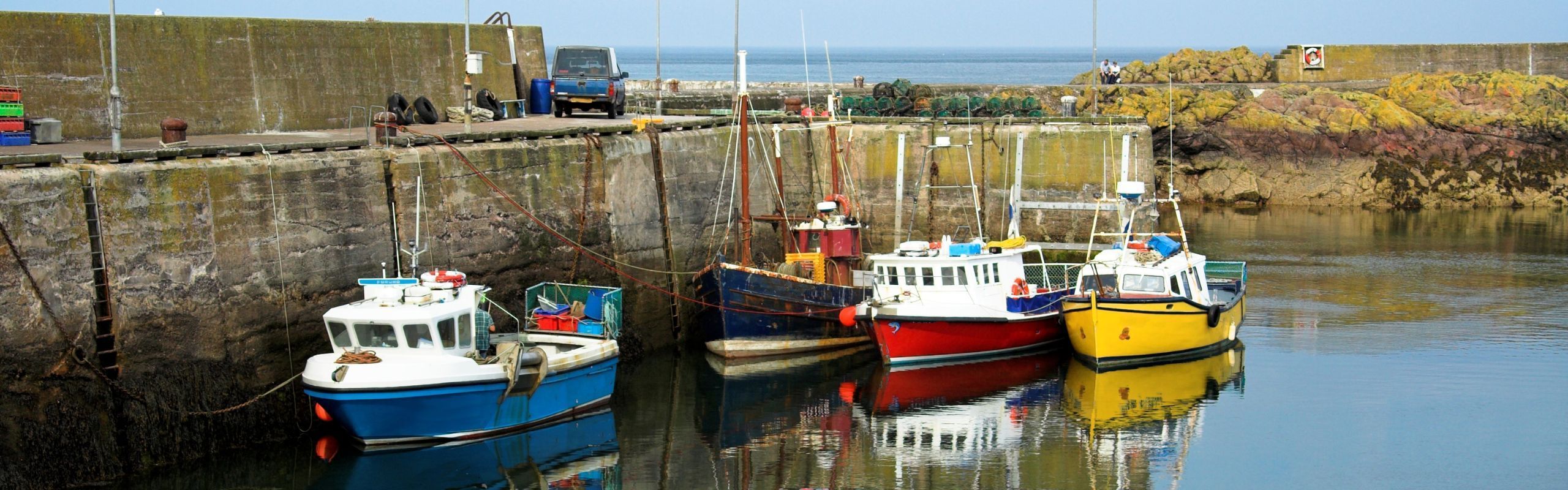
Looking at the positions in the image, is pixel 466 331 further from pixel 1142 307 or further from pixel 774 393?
pixel 1142 307

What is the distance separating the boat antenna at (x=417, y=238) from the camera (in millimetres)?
17281

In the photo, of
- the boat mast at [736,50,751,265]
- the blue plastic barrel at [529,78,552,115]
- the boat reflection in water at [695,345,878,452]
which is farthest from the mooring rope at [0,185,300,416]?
the blue plastic barrel at [529,78,552,115]

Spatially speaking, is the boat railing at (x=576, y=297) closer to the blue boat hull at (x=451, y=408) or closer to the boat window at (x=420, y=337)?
the blue boat hull at (x=451, y=408)

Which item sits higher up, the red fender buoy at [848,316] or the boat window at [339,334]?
the boat window at [339,334]

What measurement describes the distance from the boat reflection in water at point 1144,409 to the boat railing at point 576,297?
5.78 metres

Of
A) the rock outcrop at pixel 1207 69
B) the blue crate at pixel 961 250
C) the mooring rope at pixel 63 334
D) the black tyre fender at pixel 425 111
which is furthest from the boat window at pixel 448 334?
the rock outcrop at pixel 1207 69

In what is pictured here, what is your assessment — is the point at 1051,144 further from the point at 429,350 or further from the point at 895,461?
the point at 429,350

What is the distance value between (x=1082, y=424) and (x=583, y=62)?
12.0 metres

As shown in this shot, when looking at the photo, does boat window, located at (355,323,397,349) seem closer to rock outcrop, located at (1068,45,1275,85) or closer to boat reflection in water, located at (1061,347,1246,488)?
boat reflection in water, located at (1061,347,1246,488)

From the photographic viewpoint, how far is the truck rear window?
86.0ft

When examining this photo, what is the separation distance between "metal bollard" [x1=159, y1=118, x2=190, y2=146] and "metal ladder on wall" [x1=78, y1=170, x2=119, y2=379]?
7.81ft

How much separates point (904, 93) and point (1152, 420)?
1372 centimetres

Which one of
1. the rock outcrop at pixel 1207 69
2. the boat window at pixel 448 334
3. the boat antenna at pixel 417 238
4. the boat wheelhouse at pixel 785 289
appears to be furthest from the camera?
the rock outcrop at pixel 1207 69

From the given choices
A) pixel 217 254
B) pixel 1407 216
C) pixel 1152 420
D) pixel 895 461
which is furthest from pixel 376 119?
pixel 1407 216
